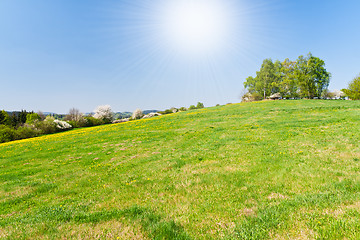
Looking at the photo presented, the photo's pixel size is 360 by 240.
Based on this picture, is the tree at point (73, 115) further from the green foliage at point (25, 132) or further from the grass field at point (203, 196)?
the grass field at point (203, 196)

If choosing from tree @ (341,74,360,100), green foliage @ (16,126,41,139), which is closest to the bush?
green foliage @ (16,126,41,139)

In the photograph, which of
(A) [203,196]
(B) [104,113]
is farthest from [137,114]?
(A) [203,196]

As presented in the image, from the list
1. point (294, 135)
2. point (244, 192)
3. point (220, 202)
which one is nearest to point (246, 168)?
point (244, 192)

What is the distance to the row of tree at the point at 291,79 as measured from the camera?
177 ft

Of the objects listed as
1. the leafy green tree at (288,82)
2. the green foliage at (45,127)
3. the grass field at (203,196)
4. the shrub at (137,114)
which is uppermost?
the leafy green tree at (288,82)

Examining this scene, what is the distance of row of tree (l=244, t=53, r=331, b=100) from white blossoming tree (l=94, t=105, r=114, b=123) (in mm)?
82425

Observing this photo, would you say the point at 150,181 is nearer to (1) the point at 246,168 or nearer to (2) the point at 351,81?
(1) the point at 246,168

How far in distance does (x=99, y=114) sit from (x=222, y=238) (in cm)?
10043

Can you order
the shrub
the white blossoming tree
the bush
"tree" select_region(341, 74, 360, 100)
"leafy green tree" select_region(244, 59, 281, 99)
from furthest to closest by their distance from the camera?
the shrub, the white blossoming tree, "leafy green tree" select_region(244, 59, 281, 99), "tree" select_region(341, 74, 360, 100), the bush

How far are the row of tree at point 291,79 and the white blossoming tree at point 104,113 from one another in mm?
82425

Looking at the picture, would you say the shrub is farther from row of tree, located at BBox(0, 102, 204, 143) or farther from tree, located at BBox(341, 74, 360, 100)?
tree, located at BBox(341, 74, 360, 100)

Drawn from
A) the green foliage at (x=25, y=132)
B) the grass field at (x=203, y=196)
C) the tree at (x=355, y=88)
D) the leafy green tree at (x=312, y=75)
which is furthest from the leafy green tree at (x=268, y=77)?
the green foliage at (x=25, y=132)

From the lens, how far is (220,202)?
5.33 metres

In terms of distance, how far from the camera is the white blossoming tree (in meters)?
89.6
